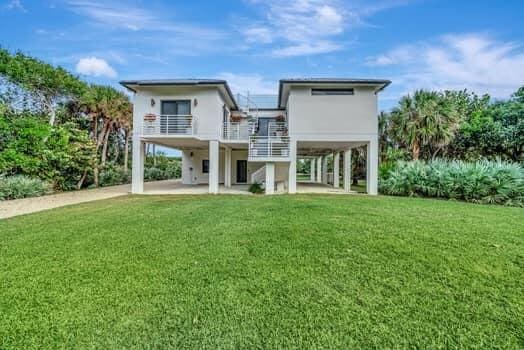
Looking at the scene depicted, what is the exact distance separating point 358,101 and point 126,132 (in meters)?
20.6

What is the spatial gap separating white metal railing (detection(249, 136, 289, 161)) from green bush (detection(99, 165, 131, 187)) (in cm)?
1347

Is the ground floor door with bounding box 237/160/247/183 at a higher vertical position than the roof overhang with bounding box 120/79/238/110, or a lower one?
lower

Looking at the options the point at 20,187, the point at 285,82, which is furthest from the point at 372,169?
the point at 20,187

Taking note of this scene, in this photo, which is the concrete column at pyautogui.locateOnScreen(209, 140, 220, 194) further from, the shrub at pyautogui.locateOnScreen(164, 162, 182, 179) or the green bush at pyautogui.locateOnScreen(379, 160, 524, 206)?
the shrub at pyautogui.locateOnScreen(164, 162, 182, 179)

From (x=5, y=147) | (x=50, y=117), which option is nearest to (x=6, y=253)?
(x=5, y=147)

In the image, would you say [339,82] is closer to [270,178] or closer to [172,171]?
[270,178]

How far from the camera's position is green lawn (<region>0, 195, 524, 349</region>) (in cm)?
314

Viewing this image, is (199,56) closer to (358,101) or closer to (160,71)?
(160,71)

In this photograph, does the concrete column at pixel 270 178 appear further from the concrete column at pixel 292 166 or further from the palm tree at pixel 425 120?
the palm tree at pixel 425 120

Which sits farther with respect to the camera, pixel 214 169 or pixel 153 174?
pixel 153 174

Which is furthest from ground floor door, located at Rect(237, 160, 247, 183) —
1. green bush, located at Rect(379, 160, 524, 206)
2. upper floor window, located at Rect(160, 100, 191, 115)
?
green bush, located at Rect(379, 160, 524, 206)

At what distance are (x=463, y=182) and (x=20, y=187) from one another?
21.5 meters

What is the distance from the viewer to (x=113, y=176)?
952 inches

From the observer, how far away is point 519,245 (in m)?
5.82
